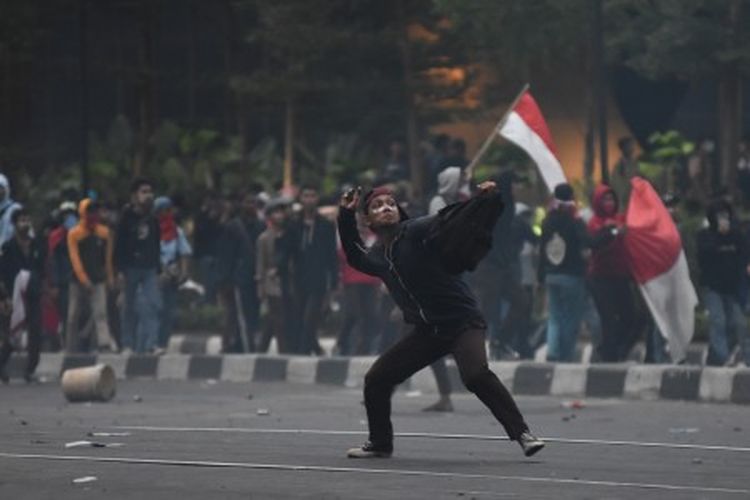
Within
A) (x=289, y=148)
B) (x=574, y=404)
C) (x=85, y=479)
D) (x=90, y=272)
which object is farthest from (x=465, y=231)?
(x=289, y=148)

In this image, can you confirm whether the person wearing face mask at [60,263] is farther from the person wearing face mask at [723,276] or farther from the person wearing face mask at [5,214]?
the person wearing face mask at [723,276]

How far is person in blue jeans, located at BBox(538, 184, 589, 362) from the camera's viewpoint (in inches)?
899

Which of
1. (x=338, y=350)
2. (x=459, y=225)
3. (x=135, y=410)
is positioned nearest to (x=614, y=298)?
(x=338, y=350)

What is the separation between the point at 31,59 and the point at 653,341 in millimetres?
15447

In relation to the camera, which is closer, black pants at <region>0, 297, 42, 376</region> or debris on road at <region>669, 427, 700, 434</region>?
debris on road at <region>669, 427, 700, 434</region>

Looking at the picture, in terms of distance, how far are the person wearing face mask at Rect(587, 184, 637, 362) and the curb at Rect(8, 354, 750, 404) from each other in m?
1.07

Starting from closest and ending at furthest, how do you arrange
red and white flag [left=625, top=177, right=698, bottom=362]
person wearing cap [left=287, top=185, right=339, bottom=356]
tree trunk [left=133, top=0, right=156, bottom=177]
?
red and white flag [left=625, top=177, right=698, bottom=362] < person wearing cap [left=287, top=185, right=339, bottom=356] < tree trunk [left=133, top=0, right=156, bottom=177]

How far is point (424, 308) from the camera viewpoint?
1391 cm

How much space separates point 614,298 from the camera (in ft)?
74.6

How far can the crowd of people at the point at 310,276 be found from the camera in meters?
22.6

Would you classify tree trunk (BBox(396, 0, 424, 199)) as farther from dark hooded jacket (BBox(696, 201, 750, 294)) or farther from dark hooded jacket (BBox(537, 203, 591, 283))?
dark hooded jacket (BBox(696, 201, 750, 294))

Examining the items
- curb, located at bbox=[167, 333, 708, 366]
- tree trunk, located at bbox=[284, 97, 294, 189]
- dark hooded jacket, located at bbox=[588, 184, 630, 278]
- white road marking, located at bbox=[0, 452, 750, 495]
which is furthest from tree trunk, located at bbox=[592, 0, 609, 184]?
white road marking, located at bbox=[0, 452, 750, 495]

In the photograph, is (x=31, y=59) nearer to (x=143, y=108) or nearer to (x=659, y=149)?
(x=143, y=108)

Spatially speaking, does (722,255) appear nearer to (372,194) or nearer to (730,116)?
(730,116)
